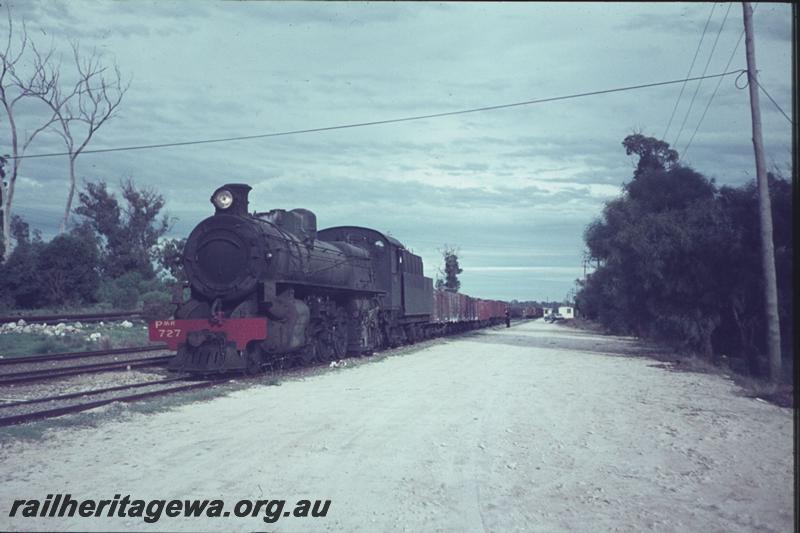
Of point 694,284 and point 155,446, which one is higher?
point 694,284

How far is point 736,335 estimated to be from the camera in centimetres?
2217

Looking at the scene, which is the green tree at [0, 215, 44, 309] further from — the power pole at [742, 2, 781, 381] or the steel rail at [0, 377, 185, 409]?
the power pole at [742, 2, 781, 381]

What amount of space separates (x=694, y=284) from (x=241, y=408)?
54.3ft

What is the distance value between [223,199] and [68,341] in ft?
33.8

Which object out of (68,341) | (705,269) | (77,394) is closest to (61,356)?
(68,341)

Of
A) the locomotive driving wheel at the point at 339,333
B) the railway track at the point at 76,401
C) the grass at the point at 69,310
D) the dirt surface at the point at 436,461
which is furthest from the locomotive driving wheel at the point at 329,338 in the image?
the grass at the point at 69,310

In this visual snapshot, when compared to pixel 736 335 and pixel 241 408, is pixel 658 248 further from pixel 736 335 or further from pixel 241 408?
pixel 241 408

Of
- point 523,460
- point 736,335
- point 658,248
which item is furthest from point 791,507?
point 736,335

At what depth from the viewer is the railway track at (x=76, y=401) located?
27.1 feet

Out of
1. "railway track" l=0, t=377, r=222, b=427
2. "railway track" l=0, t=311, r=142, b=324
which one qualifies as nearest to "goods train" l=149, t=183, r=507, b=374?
"railway track" l=0, t=377, r=222, b=427

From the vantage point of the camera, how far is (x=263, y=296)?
1277 centimetres

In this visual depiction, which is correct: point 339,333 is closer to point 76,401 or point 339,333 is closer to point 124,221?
point 76,401

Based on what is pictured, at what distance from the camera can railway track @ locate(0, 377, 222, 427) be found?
325 inches

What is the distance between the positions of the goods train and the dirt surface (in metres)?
1.76
